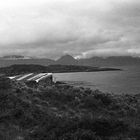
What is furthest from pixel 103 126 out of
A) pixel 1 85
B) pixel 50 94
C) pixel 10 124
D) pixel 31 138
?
pixel 1 85

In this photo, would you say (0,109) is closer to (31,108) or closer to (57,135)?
(31,108)

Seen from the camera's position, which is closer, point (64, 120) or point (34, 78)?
point (64, 120)

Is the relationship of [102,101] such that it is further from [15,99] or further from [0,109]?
[0,109]

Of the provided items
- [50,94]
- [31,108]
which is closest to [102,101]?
[50,94]

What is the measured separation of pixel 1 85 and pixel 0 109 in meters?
5.56

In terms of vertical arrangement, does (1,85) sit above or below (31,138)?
above

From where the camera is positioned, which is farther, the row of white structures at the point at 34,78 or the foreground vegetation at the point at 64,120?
the row of white structures at the point at 34,78

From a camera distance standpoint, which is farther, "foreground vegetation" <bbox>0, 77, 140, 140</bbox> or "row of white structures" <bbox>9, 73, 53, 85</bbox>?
"row of white structures" <bbox>9, 73, 53, 85</bbox>

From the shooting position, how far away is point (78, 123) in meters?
9.26

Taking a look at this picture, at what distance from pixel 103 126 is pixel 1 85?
11.7 meters

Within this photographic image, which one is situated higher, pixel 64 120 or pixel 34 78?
pixel 64 120

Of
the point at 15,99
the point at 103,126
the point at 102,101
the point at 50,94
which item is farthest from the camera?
the point at 50,94

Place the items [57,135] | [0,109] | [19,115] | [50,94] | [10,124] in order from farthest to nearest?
[50,94] → [0,109] → [19,115] → [10,124] → [57,135]

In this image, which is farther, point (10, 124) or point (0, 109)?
point (0, 109)
